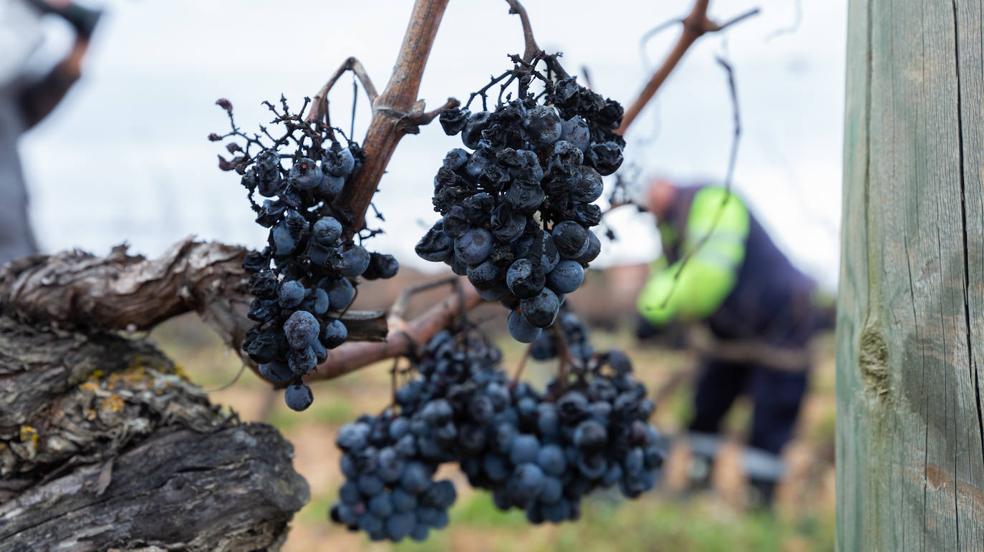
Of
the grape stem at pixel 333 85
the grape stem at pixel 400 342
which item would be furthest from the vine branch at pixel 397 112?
the grape stem at pixel 400 342

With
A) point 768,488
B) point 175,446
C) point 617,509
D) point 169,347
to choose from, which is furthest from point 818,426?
point 175,446

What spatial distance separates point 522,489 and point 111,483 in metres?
0.66

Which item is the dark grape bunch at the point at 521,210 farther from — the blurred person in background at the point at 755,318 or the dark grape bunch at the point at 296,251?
the blurred person in background at the point at 755,318

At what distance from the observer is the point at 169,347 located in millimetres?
9117

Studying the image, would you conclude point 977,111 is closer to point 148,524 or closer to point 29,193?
point 148,524

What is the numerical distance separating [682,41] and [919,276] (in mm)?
739

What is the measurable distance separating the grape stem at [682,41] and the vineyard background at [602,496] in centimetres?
144

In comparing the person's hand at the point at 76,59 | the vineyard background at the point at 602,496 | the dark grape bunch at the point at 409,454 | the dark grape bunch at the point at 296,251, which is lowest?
the vineyard background at the point at 602,496

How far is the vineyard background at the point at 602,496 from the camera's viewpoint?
4754 millimetres

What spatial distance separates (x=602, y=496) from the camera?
17.6ft

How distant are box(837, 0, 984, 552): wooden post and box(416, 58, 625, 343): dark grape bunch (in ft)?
1.59

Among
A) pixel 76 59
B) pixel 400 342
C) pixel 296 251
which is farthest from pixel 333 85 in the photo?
pixel 76 59

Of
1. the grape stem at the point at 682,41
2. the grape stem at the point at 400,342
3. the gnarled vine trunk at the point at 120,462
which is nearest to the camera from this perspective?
the gnarled vine trunk at the point at 120,462

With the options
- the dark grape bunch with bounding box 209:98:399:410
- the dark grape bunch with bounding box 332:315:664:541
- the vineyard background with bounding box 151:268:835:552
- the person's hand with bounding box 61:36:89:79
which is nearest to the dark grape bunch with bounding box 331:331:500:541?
the dark grape bunch with bounding box 332:315:664:541
